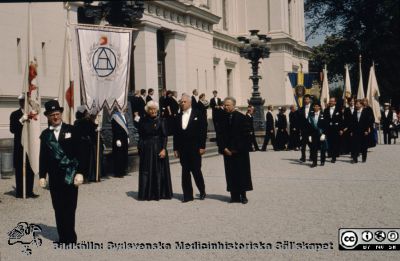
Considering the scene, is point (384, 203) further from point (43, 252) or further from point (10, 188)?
point (10, 188)

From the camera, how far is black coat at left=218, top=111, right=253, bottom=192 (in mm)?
10211

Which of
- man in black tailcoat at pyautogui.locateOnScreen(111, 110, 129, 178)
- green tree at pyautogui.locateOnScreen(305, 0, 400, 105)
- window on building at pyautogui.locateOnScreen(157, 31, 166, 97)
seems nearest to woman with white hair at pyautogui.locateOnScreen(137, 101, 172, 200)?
man in black tailcoat at pyautogui.locateOnScreen(111, 110, 129, 178)

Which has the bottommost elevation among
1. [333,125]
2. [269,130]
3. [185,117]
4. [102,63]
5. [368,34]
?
[269,130]

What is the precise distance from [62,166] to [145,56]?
709 inches

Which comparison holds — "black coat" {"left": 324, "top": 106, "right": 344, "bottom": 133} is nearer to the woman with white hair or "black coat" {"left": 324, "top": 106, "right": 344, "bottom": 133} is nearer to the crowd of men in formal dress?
the crowd of men in formal dress

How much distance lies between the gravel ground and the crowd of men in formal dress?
397 mm

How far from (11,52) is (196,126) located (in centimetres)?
828

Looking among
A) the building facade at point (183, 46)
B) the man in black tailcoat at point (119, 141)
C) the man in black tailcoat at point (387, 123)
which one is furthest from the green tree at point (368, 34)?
the man in black tailcoat at point (119, 141)

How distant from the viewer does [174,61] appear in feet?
89.8

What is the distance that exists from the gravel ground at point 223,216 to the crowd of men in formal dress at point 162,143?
0.40 m

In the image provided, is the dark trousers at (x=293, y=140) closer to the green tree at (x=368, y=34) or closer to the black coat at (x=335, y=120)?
the black coat at (x=335, y=120)

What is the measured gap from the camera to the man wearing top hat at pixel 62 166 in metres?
7.03

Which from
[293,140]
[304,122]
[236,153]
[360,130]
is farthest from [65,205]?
[293,140]

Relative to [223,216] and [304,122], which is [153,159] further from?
[304,122]
